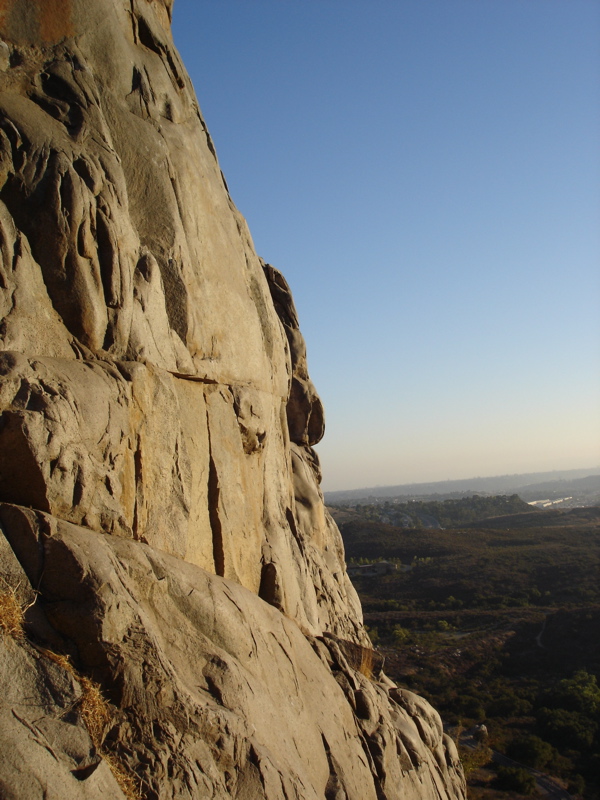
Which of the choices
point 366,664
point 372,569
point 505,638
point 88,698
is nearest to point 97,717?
point 88,698

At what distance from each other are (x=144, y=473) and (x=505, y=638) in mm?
43143

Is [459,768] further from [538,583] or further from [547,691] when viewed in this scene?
Answer: [538,583]

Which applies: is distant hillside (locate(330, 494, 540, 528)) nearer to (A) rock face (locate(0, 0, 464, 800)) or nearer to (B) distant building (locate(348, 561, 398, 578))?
(B) distant building (locate(348, 561, 398, 578))

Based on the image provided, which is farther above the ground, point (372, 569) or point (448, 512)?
point (372, 569)

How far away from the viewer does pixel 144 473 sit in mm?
8625

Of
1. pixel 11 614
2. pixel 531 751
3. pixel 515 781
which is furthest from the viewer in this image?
pixel 531 751

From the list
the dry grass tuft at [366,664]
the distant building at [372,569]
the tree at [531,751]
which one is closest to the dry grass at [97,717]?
the dry grass tuft at [366,664]

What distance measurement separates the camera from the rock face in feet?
20.3

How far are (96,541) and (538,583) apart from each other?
59.3m

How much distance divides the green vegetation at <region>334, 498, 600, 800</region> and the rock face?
2072cm

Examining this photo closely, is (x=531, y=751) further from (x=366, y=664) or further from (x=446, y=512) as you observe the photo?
(x=446, y=512)

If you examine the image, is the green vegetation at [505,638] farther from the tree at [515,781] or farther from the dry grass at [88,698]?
the dry grass at [88,698]

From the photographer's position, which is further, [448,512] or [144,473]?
[448,512]

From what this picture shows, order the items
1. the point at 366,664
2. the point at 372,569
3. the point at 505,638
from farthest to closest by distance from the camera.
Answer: the point at 372,569 < the point at 505,638 < the point at 366,664
